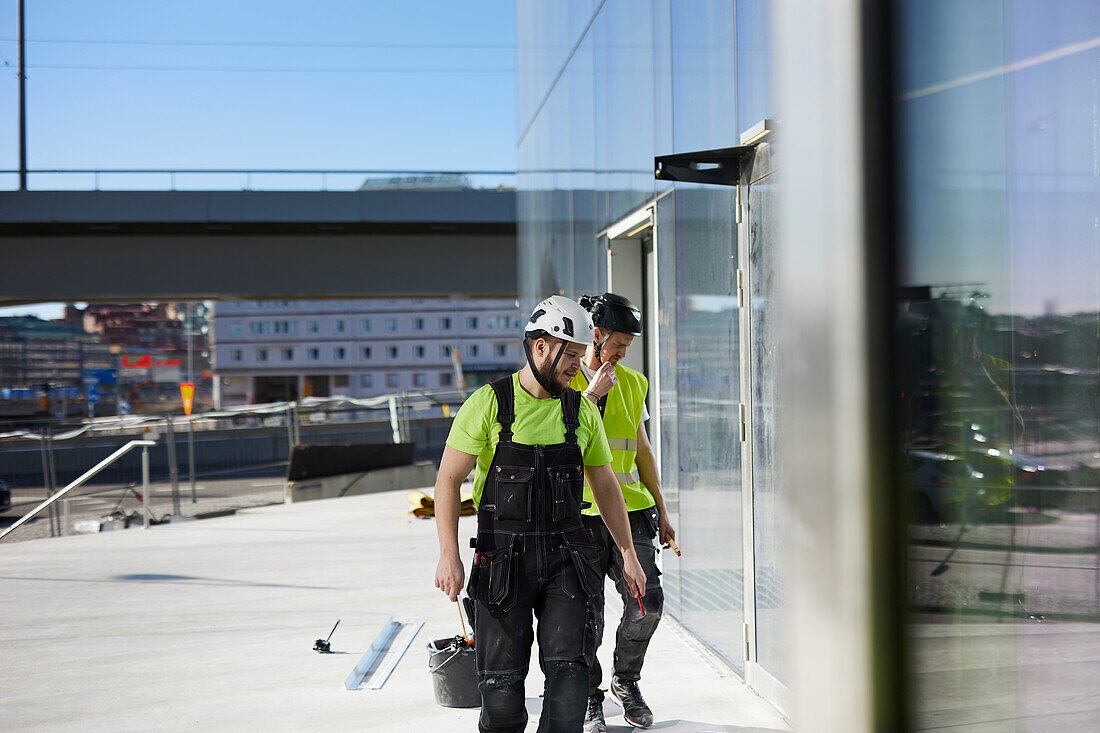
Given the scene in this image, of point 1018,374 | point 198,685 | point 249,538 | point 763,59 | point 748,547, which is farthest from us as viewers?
point 249,538

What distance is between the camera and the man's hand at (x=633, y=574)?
4.03 m

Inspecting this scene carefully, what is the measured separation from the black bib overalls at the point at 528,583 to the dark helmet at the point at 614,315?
96 cm

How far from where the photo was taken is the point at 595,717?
4645 millimetres

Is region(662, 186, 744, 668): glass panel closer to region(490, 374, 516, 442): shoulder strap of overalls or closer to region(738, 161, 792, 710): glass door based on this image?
region(738, 161, 792, 710): glass door

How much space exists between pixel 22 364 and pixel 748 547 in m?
101

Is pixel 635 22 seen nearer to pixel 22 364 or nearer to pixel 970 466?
pixel 970 466

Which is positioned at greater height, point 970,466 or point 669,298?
point 669,298

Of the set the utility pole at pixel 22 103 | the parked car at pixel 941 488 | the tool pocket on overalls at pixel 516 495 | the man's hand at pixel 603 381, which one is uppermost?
the utility pole at pixel 22 103

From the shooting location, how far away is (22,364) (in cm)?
9250

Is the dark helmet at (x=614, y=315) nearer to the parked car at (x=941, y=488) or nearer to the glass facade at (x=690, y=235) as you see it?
the glass facade at (x=690, y=235)

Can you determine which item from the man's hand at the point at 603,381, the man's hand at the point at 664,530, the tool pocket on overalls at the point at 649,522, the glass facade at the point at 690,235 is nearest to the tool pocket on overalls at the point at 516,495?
the man's hand at the point at 603,381

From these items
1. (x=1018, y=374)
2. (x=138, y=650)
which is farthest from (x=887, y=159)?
(x=138, y=650)

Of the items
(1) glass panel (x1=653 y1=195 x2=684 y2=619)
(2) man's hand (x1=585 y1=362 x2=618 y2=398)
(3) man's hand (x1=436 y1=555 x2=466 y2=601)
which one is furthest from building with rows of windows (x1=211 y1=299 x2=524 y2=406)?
(3) man's hand (x1=436 y1=555 x2=466 y2=601)

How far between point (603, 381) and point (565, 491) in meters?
0.89
